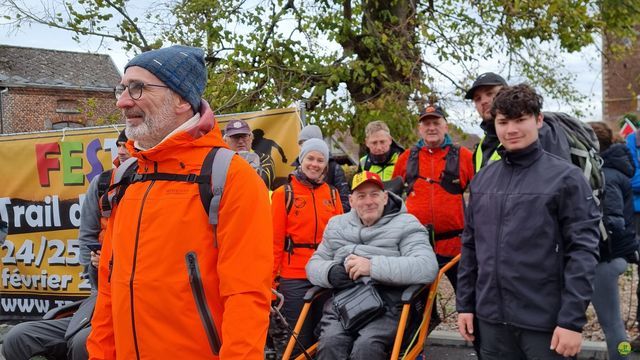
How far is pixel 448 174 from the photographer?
4.83 meters

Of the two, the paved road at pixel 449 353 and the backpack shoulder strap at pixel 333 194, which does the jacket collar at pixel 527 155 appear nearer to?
the backpack shoulder strap at pixel 333 194

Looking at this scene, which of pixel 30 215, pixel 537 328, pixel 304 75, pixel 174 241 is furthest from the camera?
pixel 304 75

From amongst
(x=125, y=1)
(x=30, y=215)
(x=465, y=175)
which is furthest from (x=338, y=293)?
(x=125, y=1)

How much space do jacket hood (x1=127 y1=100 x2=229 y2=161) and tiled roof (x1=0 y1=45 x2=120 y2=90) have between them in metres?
A: 29.4

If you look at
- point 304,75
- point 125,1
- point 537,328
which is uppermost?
point 125,1

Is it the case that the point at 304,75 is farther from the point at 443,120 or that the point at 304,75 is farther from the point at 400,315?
the point at 400,315

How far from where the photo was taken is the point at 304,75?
27.4ft

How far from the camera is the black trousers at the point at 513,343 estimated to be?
288 centimetres

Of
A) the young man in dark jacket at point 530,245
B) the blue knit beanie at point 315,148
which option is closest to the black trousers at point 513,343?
the young man in dark jacket at point 530,245

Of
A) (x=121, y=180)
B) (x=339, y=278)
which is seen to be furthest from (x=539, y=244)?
(x=121, y=180)

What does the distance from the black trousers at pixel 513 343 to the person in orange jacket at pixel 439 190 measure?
1677mm

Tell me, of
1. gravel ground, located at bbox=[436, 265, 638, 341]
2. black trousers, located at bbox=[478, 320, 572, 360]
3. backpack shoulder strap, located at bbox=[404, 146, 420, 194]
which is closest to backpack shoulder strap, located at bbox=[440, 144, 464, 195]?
backpack shoulder strap, located at bbox=[404, 146, 420, 194]

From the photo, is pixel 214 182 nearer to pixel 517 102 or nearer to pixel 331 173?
pixel 517 102

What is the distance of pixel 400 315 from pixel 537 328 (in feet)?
4.66
